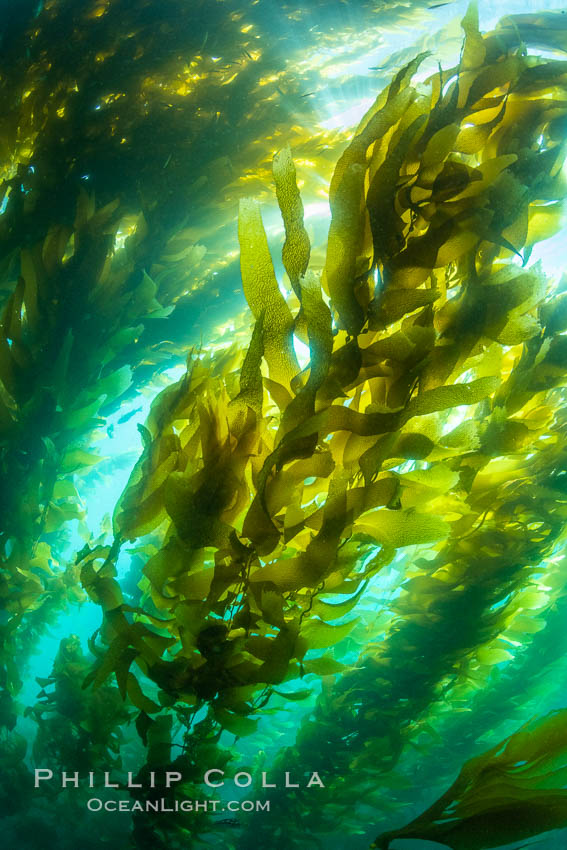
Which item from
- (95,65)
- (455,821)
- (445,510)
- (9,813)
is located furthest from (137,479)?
(9,813)

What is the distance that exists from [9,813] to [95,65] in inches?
256

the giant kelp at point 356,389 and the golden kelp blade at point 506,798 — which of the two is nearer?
the giant kelp at point 356,389

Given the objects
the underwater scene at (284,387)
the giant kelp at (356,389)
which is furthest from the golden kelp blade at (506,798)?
the giant kelp at (356,389)

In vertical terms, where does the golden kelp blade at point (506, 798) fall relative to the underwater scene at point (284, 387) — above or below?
below

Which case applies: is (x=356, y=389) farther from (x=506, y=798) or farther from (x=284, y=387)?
(x=506, y=798)

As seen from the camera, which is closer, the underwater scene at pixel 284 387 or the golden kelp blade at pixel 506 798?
the underwater scene at pixel 284 387

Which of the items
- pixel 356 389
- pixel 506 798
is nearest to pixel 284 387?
pixel 356 389

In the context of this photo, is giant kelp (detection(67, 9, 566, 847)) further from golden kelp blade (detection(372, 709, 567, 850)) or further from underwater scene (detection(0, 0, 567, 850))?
golden kelp blade (detection(372, 709, 567, 850))

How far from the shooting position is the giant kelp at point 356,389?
3.27ft

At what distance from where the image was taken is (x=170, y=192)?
2477 millimetres

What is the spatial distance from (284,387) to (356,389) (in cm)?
24

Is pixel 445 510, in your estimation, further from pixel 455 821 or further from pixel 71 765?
pixel 71 765

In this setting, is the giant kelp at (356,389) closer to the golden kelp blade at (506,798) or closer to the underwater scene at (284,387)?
the underwater scene at (284,387)

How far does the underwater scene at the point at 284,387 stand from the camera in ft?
3.36
